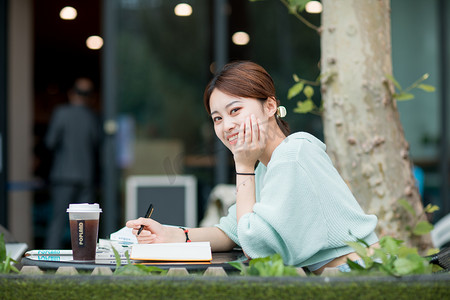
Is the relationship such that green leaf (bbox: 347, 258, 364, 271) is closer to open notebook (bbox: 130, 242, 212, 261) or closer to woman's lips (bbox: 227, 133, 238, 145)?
open notebook (bbox: 130, 242, 212, 261)

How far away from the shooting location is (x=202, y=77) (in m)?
6.06

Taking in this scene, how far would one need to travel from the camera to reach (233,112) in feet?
5.54

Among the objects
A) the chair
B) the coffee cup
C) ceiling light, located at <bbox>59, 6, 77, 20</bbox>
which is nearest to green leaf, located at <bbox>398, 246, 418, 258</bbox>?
the coffee cup

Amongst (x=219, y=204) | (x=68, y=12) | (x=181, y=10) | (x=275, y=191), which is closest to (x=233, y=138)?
(x=275, y=191)

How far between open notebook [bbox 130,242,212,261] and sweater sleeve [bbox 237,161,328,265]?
127mm

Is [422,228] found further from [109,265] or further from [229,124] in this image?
[109,265]

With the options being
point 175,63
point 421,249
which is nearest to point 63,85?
point 175,63

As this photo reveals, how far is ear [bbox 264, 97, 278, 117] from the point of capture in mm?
1728

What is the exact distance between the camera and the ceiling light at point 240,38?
579cm

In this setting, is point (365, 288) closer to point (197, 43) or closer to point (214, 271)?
point (214, 271)

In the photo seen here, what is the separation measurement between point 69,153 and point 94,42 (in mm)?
1692

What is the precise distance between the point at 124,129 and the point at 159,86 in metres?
0.56

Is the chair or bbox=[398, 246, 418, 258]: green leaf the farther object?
the chair

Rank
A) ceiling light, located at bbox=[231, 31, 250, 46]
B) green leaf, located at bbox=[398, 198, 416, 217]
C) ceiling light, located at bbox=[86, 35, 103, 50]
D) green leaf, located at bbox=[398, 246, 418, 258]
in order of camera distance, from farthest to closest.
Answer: ceiling light, located at bbox=[86, 35, 103, 50], ceiling light, located at bbox=[231, 31, 250, 46], green leaf, located at bbox=[398, 198, 416, 217], green leaf, located at bbox=[398, 246, 418, 258]
